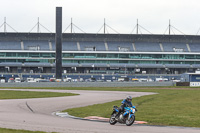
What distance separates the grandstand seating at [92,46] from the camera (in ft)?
476

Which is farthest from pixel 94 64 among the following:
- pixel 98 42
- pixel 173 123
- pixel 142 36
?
pixel 173 123

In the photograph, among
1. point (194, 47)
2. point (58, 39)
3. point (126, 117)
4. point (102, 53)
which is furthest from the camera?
point (194, 47)

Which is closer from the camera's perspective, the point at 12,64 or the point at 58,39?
the point at 58,39

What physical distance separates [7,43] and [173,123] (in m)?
127

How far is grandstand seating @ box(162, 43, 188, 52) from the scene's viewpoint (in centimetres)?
14891

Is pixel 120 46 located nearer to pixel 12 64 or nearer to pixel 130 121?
pixel 12 64

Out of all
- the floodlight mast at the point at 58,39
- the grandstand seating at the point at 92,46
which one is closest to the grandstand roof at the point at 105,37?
the grandstand seating at the point at 92,46

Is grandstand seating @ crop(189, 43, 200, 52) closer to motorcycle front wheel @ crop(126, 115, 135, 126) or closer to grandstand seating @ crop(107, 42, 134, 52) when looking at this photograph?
grandstand seating @ crop(107, 42, 134, 52)

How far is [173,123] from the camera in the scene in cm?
2530

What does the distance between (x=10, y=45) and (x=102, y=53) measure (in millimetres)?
35428

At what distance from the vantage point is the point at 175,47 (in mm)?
150500

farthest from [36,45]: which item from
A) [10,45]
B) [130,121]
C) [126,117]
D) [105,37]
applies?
[130,121]

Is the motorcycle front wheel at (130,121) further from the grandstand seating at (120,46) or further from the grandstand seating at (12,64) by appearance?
the grandstand seating at (120,46)

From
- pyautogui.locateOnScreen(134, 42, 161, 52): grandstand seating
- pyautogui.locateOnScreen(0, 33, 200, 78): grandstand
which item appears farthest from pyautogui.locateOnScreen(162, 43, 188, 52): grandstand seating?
pyautogui.locateOnScreen(134, 42, 161, 52): grandstand seating
